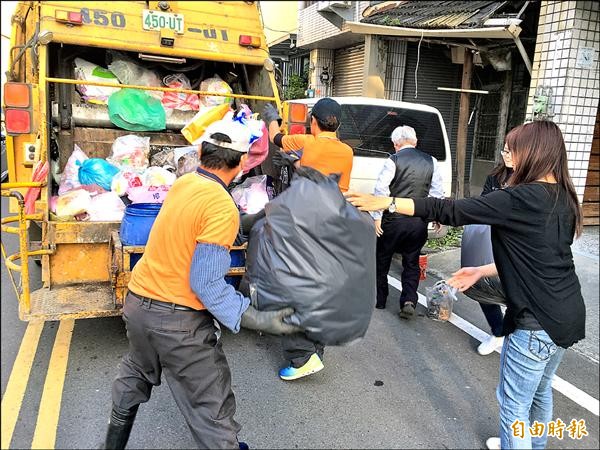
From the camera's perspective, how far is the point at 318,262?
6.34 ft

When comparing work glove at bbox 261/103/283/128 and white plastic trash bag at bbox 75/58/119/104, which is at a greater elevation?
white plastic trash bag at bbox 75/58/119/104

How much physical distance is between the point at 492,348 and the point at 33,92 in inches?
154

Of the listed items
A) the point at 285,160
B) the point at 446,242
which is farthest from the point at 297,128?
the point at 446,242

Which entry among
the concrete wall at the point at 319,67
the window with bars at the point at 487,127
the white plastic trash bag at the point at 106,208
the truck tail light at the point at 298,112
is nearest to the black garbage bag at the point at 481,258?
the truck tail light at the point at 298,112

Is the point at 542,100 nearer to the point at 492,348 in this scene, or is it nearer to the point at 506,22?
the point at 506,22

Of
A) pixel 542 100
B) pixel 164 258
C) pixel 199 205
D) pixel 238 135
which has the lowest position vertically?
pixel 164 258

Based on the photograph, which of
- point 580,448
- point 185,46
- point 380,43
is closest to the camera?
point 580,448

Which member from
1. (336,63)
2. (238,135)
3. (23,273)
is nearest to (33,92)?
(23,273)

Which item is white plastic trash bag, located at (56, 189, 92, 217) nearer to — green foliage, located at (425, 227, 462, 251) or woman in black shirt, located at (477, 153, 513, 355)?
woman in black shirt, located at (477, 153, 513, 355)

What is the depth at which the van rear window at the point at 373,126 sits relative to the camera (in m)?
6.23

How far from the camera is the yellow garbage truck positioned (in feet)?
11.3

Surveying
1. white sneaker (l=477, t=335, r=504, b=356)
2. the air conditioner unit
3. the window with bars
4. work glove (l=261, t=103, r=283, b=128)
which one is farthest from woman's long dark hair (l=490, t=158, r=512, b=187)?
the air conditioner unit

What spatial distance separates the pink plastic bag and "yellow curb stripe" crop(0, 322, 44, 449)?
4.38 feet

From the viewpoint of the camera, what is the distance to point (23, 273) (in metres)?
3.28
